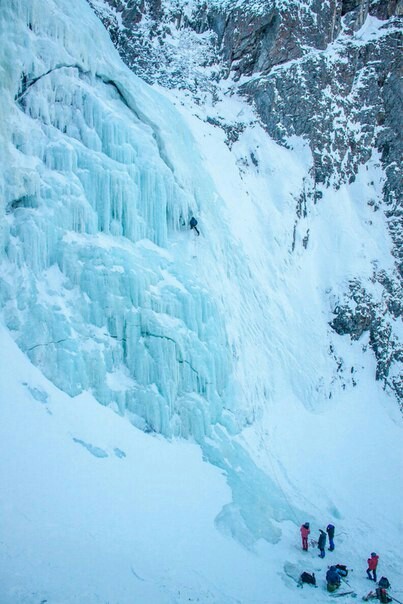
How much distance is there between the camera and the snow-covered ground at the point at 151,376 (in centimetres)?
1056

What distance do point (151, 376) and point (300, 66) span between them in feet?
67.9

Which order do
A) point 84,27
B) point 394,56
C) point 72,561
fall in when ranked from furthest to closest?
point 394,56 → point 84,27 → point 72,561

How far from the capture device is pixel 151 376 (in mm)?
14875

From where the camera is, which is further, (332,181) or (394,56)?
(394,56)

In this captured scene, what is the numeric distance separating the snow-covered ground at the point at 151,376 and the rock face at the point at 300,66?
592 cm

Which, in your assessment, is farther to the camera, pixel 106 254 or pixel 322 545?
pixel 106 254

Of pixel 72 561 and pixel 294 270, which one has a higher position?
pixel 294 270

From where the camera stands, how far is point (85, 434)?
489 inches

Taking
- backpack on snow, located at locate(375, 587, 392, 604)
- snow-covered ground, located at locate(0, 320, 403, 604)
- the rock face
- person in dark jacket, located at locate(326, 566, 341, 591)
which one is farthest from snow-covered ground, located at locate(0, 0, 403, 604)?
the rock face

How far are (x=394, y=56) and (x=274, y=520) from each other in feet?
87.1

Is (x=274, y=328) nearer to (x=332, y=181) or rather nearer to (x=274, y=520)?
(x=274, y=520)

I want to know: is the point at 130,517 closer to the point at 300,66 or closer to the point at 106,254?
the point at 106,254

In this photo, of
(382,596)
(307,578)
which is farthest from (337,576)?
(382,596)

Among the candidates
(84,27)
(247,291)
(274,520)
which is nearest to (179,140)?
(84,27)
